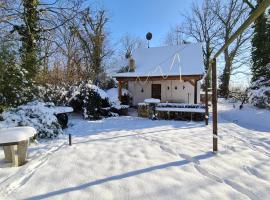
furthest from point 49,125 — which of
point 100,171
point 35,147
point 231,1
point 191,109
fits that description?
point 231,1

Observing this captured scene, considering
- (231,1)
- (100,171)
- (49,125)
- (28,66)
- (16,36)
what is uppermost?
(231,1)

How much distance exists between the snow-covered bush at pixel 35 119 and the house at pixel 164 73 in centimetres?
705

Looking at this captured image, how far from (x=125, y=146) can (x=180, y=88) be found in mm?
10221

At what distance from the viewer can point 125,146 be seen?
5.18 metres

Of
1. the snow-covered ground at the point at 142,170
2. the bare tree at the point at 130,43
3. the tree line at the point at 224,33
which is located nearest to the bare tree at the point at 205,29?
the tree line at the point at 224,33

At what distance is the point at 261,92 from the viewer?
12.2 meters

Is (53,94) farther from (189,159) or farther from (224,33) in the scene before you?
(224,33)

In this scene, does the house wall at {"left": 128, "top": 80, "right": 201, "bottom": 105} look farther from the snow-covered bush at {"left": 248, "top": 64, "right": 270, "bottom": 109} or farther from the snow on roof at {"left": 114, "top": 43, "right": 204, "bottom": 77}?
the snow-covered bush at {"left": 248, "top": 64, "right": 270, "bottom": 109}

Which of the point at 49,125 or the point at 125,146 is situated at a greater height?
the point at 49,125

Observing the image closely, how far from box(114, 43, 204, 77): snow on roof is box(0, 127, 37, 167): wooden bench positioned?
897 centimetres

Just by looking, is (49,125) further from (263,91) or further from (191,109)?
(263,91)

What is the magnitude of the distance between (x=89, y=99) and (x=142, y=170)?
23.5 ft

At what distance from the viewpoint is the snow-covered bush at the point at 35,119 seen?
5.68m

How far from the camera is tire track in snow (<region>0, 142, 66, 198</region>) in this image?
302 cm
